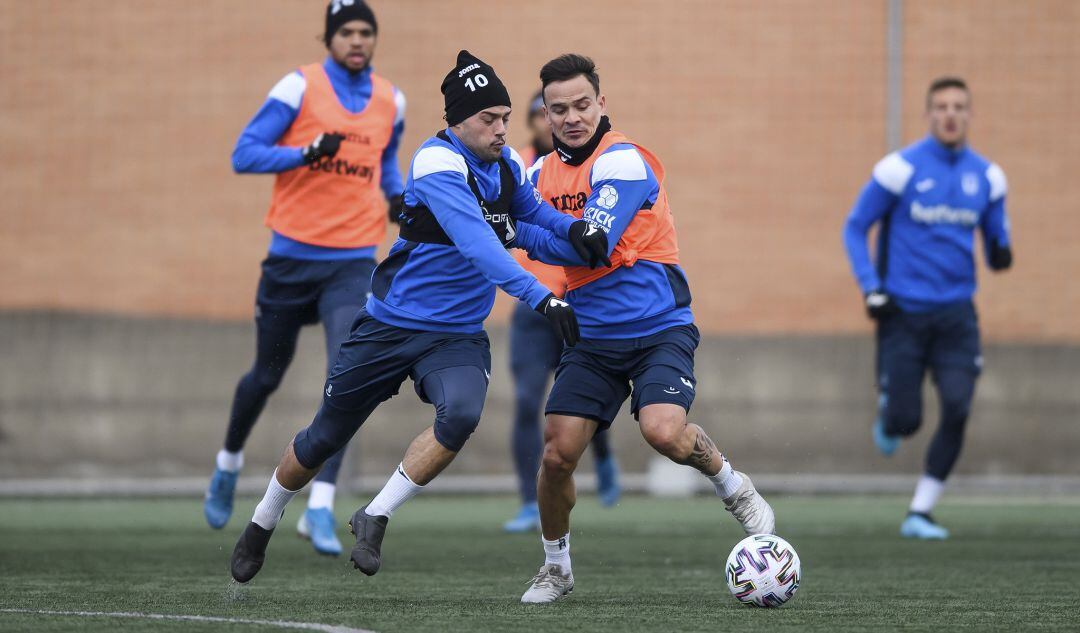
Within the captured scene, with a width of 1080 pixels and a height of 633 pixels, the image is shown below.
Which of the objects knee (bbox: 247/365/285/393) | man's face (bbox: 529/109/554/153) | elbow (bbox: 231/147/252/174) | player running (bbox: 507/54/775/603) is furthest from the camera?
man's face (bbox: 529/109/554/153)

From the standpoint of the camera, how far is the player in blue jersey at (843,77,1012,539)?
9336mm

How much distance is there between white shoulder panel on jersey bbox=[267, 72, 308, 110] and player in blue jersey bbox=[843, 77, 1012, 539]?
3.49 meters

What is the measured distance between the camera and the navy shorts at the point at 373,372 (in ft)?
19.5

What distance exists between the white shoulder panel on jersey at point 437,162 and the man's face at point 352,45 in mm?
2155

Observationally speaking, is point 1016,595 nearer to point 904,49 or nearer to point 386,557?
point 386,557

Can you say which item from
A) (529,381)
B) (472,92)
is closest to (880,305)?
(529,381)

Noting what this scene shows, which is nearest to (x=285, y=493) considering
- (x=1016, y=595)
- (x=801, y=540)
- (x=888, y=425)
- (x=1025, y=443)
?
(x=1016, y=595)

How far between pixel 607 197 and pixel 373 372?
1085 mm

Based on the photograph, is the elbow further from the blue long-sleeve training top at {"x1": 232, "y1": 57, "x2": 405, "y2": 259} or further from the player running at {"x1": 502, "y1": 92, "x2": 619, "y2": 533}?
the player running at {"x1": 502, "y1": 92, "x2": 619, "y2": 533}

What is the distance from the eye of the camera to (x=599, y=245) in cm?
585

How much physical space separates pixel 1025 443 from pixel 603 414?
7.95 meters

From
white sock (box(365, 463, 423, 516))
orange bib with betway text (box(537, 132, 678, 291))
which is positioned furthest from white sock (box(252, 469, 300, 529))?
orange bib with betway text (box(537, 132, 678, 291))

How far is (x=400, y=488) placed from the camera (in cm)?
588

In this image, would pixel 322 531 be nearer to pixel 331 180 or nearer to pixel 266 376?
pixel 266 376
